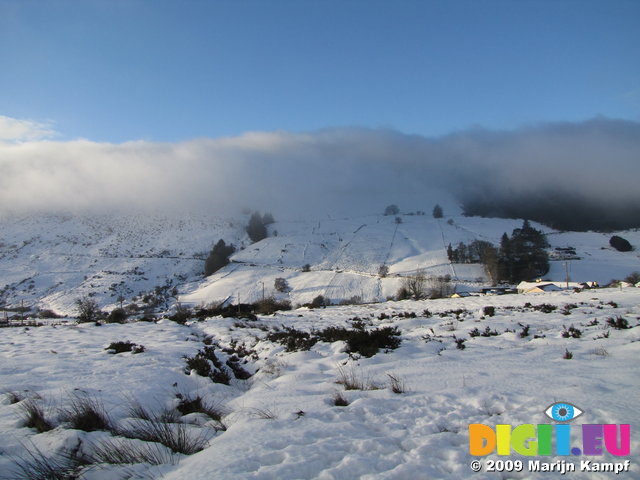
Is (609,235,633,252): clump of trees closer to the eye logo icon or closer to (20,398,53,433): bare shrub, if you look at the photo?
the eye logo icon

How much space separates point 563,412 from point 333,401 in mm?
2690

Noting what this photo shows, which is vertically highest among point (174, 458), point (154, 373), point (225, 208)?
point (225, 208)

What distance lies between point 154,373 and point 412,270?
80.0 metres

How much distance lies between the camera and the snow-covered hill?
238 ft

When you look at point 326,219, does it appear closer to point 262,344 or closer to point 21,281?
point 21,281

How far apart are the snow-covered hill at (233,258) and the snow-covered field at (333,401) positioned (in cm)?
5443

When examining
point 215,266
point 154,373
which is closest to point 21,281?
point 215,266

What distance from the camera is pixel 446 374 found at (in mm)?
5617

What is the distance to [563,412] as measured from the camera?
3.72 metres


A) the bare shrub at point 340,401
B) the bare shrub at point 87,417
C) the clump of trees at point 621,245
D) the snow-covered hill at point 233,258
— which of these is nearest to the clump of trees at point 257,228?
the snow-covered hill at point 233,258

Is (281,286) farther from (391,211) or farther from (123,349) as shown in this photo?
(391,211)

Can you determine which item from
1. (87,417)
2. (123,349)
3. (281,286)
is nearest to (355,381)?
(87,417)

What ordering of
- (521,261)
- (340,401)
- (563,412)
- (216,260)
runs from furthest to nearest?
(216,260), (521,261), (340,401), (563,412)

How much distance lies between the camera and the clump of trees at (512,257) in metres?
76.8
